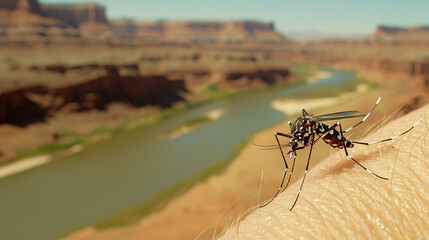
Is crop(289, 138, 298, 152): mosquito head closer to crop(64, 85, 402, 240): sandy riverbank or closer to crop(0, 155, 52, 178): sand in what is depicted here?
crop(64, 85, 402, 240): sandy riverbank

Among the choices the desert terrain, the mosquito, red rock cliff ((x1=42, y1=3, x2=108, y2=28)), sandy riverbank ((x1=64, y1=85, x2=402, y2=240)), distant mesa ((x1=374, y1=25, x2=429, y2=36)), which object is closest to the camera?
the mosquito

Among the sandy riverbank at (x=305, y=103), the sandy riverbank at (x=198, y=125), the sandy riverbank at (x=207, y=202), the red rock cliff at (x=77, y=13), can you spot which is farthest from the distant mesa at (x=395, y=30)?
the sandy riverbank at (x=207, y=202)

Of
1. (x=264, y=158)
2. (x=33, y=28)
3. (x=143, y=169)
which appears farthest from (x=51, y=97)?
→ (x=33, y=28)

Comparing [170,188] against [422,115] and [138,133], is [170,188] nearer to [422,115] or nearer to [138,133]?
[138,133]

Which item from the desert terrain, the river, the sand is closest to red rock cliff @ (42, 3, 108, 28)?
the desert terrain

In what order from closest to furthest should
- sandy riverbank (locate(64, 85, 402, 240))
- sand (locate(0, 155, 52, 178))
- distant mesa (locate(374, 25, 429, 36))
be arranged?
sandy riverbank (locate(64, 85, 402, 240)), sand (locate(0, 155, 52, 178)), distant mesa (locate(374, 25, 429, 36))

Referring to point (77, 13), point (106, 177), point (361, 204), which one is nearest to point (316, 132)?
point (361, 204)
